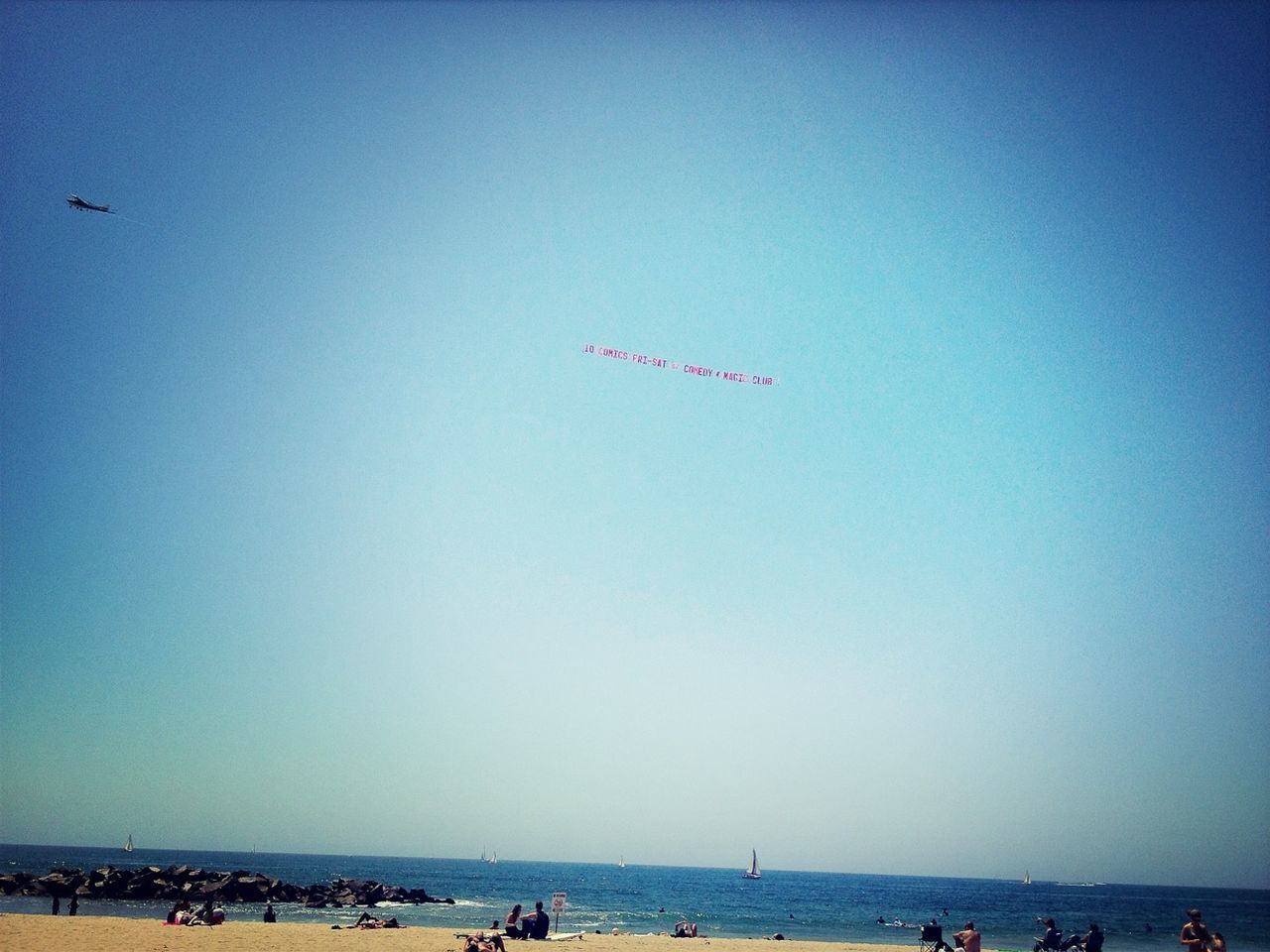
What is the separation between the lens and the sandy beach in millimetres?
20391

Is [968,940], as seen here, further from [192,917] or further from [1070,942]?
[192,917]

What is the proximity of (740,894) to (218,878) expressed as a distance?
191 feet

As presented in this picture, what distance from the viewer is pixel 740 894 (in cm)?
8462

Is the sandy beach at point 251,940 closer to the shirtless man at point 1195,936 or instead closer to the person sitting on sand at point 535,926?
the person sitting on sand at point 535,926

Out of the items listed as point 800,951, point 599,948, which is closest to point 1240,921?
point 800,951

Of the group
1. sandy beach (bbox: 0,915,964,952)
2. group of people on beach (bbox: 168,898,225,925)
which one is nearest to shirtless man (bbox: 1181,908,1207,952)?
sandy beach (bbox: 0,915,964,952)

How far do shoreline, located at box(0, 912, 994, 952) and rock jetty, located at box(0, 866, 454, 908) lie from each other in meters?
17.2

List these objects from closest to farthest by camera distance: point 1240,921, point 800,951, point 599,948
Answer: point 599,948
point 800,951
point 1240,921

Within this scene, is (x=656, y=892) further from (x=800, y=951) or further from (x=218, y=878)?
(x=800, y=951)

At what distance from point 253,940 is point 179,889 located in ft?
99.7

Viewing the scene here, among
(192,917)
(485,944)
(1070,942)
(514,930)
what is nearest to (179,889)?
(192,917)

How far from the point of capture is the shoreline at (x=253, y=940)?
2053cm

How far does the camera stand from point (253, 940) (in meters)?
22.4

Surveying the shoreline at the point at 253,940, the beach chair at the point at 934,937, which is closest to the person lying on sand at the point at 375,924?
the shoreline at the point at 253,940
